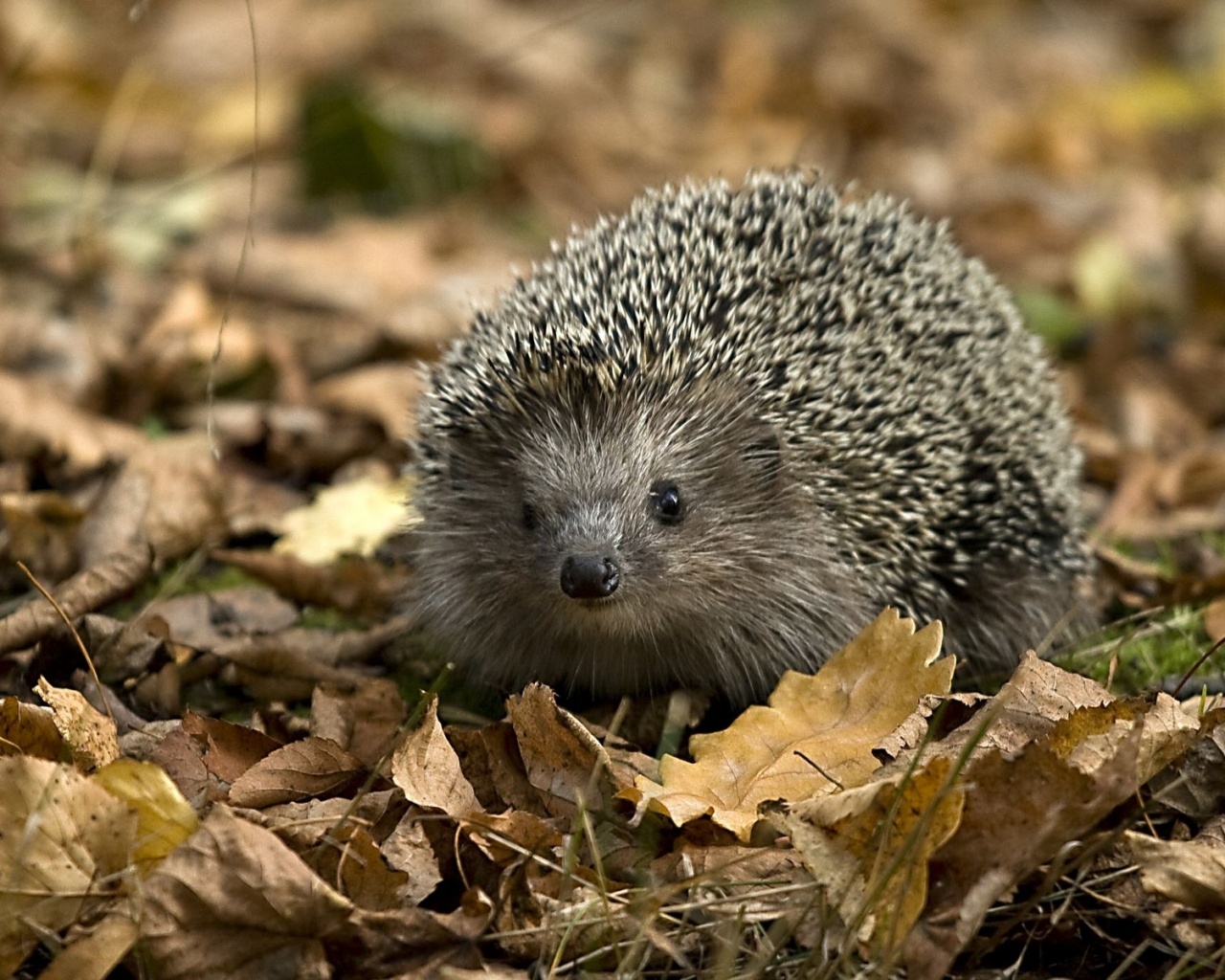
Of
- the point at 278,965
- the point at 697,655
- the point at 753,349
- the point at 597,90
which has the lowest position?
the point at 278,965

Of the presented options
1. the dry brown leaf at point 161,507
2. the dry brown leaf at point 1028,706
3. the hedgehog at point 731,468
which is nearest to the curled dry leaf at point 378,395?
the dry brown leaf at point 161,507

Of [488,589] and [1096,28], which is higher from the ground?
[1096,28]

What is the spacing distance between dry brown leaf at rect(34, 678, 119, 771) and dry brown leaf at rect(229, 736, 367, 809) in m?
0.39

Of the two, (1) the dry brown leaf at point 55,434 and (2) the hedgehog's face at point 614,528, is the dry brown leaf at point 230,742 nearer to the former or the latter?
(2) the hedgehog's face at point 614,528

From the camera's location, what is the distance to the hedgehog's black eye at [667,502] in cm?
527

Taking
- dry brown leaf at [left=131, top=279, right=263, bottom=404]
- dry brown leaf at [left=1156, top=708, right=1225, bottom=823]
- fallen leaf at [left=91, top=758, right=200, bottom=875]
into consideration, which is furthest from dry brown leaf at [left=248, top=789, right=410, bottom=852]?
dry brown leaf at [left=131, top=279, right=263, bottom=404]

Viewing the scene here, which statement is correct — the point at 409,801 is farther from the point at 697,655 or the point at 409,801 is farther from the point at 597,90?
the point at 597,90

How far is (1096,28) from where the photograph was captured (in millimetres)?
16875

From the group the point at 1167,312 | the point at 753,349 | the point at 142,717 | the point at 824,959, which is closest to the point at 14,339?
the point at 142,717

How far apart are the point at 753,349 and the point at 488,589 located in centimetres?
130

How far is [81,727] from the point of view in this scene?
4312mm

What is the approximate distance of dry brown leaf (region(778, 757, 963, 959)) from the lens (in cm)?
354

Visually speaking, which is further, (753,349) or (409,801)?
(753,349)

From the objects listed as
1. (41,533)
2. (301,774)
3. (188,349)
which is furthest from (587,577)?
(188,349)
